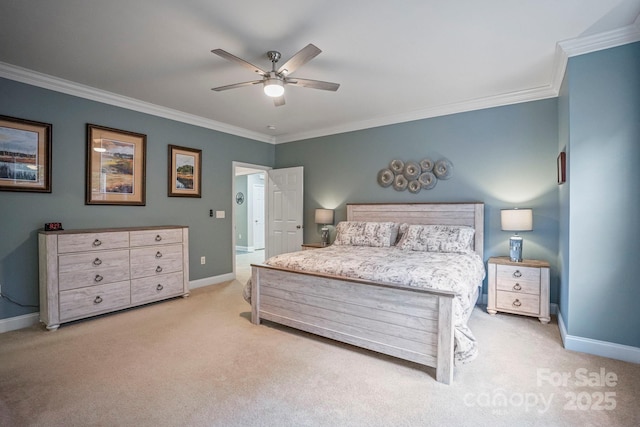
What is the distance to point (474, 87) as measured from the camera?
355cm

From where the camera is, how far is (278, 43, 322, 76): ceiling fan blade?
7.14 feet

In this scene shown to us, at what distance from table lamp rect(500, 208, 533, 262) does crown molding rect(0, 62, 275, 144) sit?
4242 millimetres

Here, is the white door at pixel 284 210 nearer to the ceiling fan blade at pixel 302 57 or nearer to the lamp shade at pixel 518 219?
the ceiling fan blade at pixel 302 57

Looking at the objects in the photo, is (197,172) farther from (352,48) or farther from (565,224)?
(565,224)

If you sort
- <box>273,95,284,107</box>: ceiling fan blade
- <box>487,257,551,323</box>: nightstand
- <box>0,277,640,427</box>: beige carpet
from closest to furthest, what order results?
<box>0,277,640,427</box>: beige carpet, <box>273,95,284,107</box>: ceiling fan blade, <box>487,257,551,323</box>: nightstand

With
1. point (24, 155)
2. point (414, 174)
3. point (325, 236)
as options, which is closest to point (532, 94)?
point (414, 174)

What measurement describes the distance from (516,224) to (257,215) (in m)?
7.26

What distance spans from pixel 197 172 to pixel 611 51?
4898 millimetres

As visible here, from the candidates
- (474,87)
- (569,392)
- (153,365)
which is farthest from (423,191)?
(153,365)

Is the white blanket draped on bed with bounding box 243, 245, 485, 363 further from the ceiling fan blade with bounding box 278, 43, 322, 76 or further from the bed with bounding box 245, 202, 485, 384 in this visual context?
the ceiling fan blade with bounding box 278, 43, 322, 76

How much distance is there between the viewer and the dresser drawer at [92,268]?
3.14m

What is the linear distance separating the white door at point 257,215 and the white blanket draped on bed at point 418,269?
608 centimetres

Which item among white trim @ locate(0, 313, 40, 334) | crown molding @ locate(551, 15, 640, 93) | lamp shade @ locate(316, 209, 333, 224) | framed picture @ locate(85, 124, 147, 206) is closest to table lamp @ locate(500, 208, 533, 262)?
crown molding @ locate(551, 15, 640, 93)

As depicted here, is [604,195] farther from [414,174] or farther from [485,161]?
[414,174]
